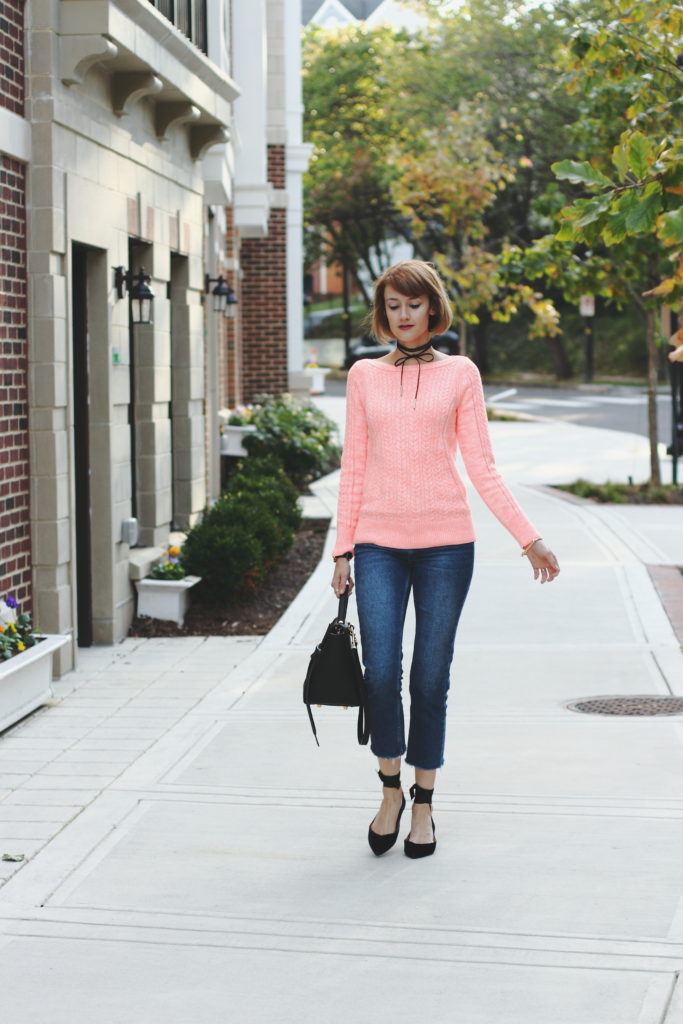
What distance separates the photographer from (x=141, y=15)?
8766 mm

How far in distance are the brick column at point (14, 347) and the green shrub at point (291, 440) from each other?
8.71 m

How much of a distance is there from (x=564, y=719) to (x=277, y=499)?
547cm

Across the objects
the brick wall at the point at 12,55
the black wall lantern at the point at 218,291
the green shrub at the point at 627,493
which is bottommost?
the green shrub at the point at 627,493

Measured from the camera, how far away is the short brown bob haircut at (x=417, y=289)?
4.99 metres

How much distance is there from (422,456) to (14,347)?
3631 millimetres

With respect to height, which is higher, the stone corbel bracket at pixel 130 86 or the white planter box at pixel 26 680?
the stone corbel bracket at pixel 130 86

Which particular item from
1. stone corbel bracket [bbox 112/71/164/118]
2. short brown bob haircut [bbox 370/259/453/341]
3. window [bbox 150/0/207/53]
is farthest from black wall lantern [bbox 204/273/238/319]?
short brown bob haircut [bbox 370/259/453/341]

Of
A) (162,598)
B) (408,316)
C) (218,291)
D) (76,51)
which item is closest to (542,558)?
(408,316)

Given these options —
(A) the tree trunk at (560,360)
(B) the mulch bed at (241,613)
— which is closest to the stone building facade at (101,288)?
(B) the mulch bed at (241,613)

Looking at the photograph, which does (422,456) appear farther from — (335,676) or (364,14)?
(364,14)

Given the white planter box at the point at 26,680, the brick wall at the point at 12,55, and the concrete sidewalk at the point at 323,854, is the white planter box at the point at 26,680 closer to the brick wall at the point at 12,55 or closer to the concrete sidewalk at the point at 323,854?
the concrete sidewalk at the point at 323,854

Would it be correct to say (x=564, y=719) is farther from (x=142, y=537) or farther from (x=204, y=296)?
(x=204, y=296)

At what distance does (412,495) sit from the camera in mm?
4973

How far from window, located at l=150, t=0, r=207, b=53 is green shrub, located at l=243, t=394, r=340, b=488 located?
19.3 feet
